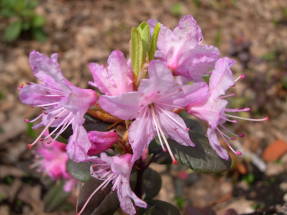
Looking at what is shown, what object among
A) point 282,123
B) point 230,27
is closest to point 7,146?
point 282,123

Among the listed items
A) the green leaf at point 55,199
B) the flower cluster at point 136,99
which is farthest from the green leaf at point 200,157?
the green leaf at point 55,199

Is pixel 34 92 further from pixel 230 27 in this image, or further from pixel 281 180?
pixel 230 27

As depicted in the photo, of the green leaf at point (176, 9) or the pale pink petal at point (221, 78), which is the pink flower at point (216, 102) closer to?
the pale pink petal at point (221, 78)

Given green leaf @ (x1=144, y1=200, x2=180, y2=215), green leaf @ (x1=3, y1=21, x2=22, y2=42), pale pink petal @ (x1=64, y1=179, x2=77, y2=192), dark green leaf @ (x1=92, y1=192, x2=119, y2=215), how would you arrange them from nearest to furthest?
dark green leaf @ (x1=92, y1=192, x2=119, y2=215) → green leaf @ (x1=144, y1=200, x2=180, y2=215) → pale pink petal @ (x1=64, y1=179, x2=77, y2=192) → green leaf @ (x1=3, y1=21, x2=22, y2=42)

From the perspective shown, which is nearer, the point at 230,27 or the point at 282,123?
the point at 282,123

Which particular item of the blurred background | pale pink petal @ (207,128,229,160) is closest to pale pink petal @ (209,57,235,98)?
pale pink petal @ (207,128,229,160)

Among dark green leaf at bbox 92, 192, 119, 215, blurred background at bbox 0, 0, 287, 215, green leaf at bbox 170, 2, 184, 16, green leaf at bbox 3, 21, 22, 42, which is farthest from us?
green leaf at bbox 170, 2, 184, 16

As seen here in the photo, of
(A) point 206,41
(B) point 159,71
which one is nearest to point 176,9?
(A) point 206,41

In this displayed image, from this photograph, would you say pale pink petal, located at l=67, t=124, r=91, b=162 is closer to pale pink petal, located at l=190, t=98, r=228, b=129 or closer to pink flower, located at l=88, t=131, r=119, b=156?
pink flower, located at l=88, t=131, r=119, b=156
